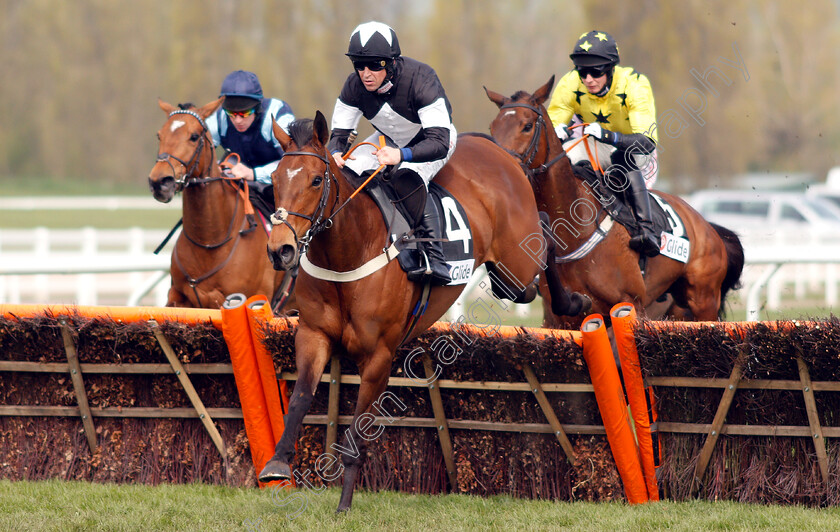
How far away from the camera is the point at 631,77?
597cm

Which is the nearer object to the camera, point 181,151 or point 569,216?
point 569,216

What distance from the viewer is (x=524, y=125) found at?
5473 millimetres

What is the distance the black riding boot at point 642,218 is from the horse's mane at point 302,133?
8.49 feet

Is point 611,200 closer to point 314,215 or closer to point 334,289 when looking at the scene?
point 334,289

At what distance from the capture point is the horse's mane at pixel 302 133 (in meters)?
3.85

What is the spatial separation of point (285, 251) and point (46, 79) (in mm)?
41993

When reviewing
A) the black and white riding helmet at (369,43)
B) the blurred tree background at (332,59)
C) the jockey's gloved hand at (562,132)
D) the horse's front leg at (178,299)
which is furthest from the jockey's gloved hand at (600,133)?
the blurred tree background at (332,59)

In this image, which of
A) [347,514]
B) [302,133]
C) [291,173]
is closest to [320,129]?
[302,133]

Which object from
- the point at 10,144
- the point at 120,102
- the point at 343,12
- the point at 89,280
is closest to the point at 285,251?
the point at 89,280

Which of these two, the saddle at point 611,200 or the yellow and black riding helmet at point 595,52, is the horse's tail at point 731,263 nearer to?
the saddle at point 611,200

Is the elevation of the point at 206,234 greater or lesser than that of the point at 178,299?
greater

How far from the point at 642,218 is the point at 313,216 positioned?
2747 millimetres

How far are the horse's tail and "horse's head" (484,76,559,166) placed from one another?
2.05 meters

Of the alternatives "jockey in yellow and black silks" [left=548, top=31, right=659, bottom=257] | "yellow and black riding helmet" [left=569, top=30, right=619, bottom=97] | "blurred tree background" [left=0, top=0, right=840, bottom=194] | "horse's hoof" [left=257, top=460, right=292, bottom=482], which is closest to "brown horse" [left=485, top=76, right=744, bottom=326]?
"jockey in yellow and black silks" [left=548, top=31, right=659, bottom=257]
